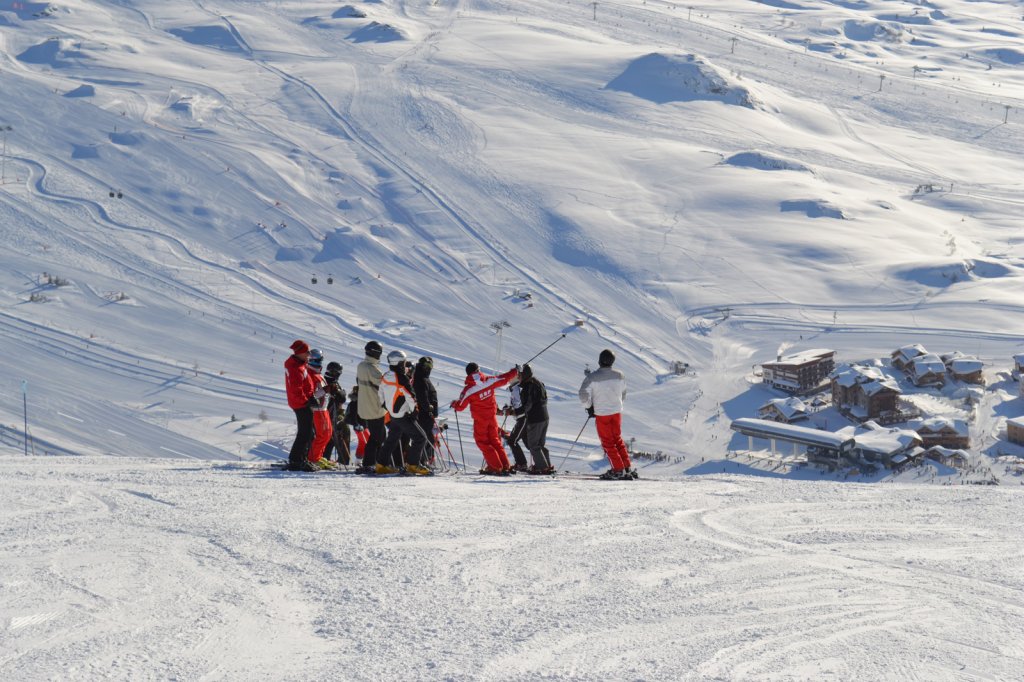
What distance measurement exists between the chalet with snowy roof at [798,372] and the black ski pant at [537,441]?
15.6 metres

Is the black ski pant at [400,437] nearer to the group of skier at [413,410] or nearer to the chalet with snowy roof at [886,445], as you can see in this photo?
the group of skier at [413,410]

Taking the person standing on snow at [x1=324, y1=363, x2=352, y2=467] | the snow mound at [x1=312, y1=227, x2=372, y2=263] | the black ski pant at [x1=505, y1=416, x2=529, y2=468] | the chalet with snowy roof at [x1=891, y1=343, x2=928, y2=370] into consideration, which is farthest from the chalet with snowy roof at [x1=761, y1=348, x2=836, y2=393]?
the person standing on snow at [x1=324, y1=363, x2=352, y2=467]

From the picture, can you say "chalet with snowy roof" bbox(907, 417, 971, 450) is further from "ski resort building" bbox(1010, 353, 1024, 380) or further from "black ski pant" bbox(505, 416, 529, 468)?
"black ski pant" bbox(505, 416, 529, 468)

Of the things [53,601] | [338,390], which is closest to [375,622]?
[53,601]

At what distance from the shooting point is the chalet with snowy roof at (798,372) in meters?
24.7

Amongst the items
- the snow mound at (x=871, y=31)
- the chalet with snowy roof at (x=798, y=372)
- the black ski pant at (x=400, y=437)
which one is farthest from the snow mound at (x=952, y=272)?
the snow mound at (x=871, y=31)

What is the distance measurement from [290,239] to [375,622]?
27.4m

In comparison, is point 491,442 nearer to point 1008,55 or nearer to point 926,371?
point 926,371

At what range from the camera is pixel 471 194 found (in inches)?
1353

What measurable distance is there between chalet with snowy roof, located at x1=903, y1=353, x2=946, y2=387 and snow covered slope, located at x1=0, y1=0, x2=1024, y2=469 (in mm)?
2049

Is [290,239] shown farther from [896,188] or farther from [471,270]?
[896,188]

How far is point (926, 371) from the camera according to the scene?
2489 centimetres

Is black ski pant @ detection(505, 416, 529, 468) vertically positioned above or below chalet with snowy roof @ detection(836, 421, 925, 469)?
above

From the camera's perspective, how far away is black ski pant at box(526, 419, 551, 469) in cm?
1015
